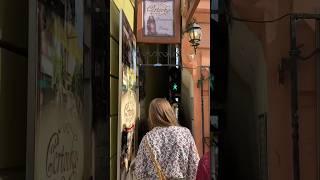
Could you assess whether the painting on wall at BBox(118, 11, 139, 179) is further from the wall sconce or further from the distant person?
the wall sconce

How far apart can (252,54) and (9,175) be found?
112 centimetres

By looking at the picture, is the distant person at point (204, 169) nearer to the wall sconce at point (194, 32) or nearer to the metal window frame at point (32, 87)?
the metal window frame at point (32, 87)

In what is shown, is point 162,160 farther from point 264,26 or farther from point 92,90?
point 264,26

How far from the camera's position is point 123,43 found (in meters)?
4.51

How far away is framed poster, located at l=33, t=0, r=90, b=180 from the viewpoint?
1724mm

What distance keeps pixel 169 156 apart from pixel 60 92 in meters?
2.67

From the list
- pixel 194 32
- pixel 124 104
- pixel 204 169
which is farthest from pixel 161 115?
pixel 194 32

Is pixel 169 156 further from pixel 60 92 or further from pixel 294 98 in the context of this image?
pixel 60 92

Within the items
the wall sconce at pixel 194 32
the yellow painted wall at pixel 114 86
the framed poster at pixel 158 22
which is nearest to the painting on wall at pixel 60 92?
the yellow painted wall at pixel 114 86

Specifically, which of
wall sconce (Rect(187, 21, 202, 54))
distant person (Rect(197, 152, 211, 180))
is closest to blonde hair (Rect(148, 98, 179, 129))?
distant person (Rect(197, 152, 211, 180))

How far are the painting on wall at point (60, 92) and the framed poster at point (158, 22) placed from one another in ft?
17.8

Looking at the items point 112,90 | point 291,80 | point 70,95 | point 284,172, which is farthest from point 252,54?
point 112,90

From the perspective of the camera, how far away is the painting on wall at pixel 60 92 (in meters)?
1.73

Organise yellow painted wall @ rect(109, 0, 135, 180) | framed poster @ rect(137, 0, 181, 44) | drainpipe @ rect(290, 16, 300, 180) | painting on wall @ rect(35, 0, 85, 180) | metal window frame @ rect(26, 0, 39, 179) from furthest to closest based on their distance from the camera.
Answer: framed poster @ rect(137, 0, 181, 44)
yellow painted wall @ rect(109, 0, 135, 180)
drainpipe @ rect(290, 16, 300, 180)
painting on wall @ rect(35, 0, 85, 180)
metal window frame @ rect(26, 0, 39, 179)
